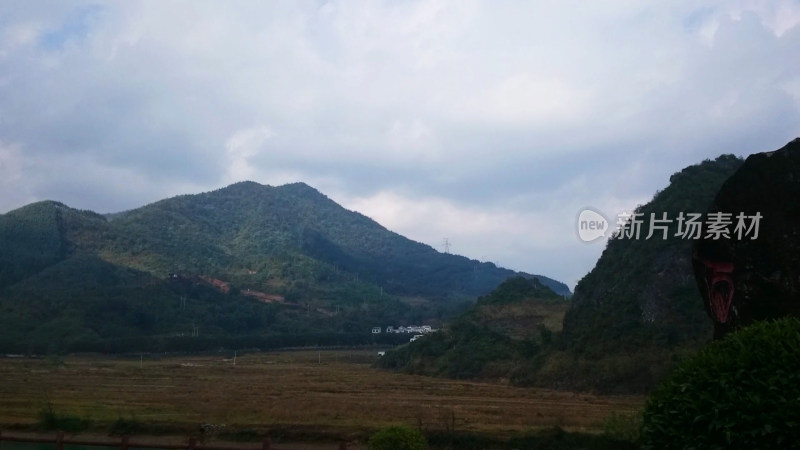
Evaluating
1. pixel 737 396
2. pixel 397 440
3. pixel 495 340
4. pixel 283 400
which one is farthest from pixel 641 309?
pixel 737 396

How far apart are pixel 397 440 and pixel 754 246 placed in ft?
21.8

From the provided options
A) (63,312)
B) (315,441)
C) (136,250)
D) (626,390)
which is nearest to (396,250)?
(136,250)

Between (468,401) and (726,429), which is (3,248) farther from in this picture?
(726,429)

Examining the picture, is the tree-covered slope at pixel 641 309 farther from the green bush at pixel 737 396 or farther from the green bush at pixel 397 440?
the green bush at pixel 737 396

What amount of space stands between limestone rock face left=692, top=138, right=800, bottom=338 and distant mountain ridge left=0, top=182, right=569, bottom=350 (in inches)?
2274

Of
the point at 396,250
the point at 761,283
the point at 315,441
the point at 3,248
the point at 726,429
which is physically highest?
the point at 396,250

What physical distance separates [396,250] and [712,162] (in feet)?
428

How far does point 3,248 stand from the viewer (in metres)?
83.2

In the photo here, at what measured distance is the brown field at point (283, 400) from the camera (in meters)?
23.6

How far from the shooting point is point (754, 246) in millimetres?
12469

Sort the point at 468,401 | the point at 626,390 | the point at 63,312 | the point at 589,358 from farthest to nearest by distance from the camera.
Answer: the point at 63,312 → the point at 589,358 → the point at 626,390 → the point at 468,401

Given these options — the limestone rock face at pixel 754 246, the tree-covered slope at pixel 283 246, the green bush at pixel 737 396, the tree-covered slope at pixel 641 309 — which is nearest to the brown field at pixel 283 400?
the tree-covered slope at pixel 641 309

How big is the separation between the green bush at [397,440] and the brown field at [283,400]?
9.57 metres

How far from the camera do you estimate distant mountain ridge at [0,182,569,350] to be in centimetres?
6956
